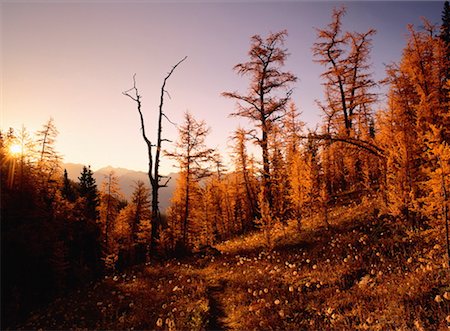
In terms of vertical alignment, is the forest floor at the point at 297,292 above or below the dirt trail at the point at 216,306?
above

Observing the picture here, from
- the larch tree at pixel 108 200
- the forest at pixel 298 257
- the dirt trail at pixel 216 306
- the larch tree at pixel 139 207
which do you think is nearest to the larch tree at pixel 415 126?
the forest at pixel 298 257

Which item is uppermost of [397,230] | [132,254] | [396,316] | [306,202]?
[306,202]

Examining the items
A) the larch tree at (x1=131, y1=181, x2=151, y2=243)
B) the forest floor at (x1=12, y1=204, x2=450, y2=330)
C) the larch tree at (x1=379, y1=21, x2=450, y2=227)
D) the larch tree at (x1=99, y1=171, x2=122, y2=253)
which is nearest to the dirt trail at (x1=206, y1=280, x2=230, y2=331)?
the forest floor at (x1=12, y1=204, x2=450, y2=330)

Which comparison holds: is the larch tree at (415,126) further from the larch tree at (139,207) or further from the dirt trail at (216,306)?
the larch tree at (139,207)

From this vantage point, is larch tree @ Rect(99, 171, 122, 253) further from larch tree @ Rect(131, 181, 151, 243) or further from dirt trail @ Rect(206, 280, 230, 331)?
dirt trail @ Rect(206, 280, 230, 331)

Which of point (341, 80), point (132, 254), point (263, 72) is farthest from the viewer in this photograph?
point (132, 254)

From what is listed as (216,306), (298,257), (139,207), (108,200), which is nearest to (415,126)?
(298,257)

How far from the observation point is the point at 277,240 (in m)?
16.8

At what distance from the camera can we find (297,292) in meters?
8.98

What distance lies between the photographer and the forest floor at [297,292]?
6.66 meters

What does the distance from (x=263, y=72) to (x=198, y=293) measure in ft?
52.6

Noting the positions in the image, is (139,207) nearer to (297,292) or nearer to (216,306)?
(216,306)

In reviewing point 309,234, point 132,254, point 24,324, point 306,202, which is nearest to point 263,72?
point 306,202

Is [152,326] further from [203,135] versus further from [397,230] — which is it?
[203,135]
